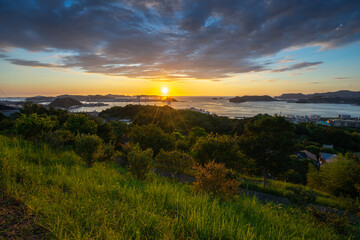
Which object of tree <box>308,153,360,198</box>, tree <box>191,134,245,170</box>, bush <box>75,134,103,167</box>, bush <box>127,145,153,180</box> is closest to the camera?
bush <box>127,145,153,180</box>

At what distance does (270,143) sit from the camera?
44.6 ft

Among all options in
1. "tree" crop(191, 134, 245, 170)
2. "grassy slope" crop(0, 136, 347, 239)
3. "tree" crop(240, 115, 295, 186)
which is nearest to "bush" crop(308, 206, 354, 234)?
"grassy slope" crop(0, 136, 347, 239)

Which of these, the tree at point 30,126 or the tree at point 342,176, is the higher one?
the tree at point 30,126

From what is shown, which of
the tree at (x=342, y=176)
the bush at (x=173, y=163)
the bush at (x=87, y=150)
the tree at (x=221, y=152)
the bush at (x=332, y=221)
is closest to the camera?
the bush at (x=332, y=221)

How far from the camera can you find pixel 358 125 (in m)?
94.7

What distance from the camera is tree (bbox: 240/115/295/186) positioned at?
13.6 meters

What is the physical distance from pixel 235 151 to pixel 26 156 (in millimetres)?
12255

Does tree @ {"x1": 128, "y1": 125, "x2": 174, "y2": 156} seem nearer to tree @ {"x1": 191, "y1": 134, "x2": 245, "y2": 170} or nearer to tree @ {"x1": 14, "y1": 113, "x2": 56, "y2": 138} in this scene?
tree @ {"x1": 191, "y1": 134, "x2": 245, "y2": 170}

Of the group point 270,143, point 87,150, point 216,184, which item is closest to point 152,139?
point 87,150

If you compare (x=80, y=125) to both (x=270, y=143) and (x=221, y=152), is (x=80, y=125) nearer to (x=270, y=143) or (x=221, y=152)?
(x=221, y=152)

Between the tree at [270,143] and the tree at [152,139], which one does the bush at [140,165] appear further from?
the tree at [270,143]

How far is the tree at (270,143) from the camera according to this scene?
13.6 m

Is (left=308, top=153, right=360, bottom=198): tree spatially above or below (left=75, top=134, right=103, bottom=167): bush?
below

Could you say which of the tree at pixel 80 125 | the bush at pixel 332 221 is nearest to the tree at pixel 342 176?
the bush at pixel 332 221
